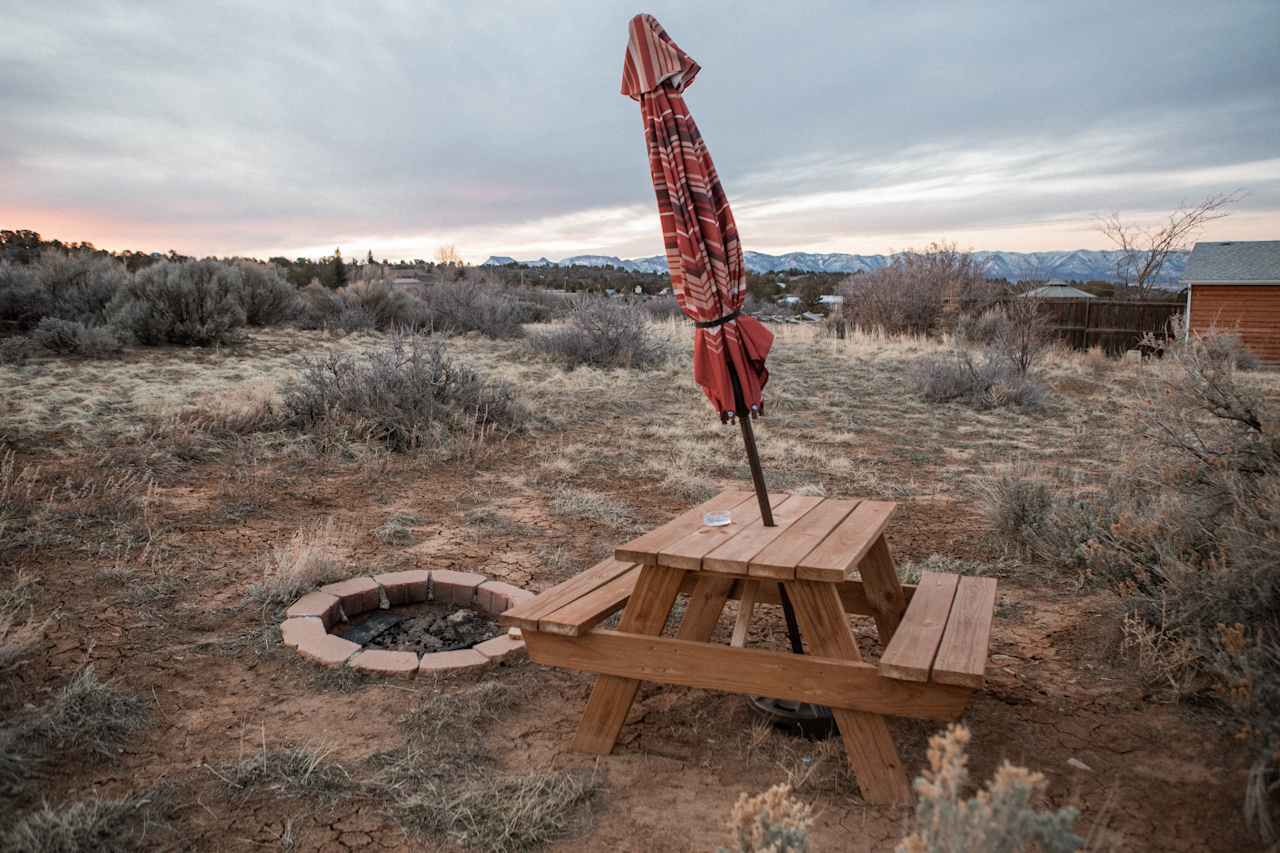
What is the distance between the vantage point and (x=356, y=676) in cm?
328

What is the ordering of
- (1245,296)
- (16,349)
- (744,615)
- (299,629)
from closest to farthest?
1. (744,615)
2. (299,629)
3. (16,349)
4. (1245,296)

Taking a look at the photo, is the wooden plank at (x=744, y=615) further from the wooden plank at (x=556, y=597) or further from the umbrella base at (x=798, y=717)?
the wooden plank at (x=556, y=597)

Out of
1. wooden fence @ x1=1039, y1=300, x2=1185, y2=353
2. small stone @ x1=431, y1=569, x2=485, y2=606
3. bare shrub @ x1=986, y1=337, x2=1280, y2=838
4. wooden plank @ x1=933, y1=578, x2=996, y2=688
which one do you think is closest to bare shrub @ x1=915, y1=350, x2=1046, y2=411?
bare shrub @ x1=986, y1=337, x2=1280, y2=838

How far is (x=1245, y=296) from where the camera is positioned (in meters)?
20.7

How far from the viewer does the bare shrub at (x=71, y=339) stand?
35.0 feet

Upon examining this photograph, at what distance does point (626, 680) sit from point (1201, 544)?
98.0 inches

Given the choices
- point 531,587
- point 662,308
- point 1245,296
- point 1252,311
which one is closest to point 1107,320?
point 1245,296

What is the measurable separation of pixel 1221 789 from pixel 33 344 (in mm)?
12873

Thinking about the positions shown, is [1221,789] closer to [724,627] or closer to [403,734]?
[724,627]

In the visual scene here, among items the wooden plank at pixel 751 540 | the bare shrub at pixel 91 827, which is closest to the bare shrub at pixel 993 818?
the wooden plank at pixel 751 540

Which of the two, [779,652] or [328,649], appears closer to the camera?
[779,652]

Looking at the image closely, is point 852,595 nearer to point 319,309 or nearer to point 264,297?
point 264,297

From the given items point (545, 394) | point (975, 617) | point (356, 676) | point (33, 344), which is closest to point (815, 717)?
point (975, 617)

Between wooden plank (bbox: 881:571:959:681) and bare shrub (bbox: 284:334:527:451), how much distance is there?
4998mm
